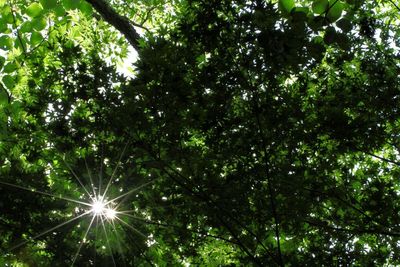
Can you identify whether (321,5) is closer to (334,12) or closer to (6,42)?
(334,12)

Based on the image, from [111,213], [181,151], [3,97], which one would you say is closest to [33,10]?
[3,97]

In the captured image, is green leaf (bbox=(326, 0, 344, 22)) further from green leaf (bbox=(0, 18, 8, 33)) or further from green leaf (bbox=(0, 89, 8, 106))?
green leaf (bbox=(0, 18, 8, 33))

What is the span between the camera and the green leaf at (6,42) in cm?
342

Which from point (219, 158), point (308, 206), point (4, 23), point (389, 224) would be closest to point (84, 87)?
point (4, 23)

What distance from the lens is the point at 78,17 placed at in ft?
15.2

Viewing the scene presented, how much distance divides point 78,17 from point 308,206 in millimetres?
3702

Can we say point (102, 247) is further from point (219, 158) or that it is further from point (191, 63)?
point (191, 63)

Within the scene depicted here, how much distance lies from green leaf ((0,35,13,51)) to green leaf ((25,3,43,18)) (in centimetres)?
69

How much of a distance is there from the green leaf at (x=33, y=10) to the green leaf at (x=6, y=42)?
69 cm

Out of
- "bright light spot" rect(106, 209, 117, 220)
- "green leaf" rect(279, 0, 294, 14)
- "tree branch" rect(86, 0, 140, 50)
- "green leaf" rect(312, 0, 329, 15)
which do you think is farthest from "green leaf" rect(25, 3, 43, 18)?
"tree branch" rect(86, 0, 140, 50)

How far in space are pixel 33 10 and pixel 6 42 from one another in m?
0.74

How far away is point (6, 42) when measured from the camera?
136 inches

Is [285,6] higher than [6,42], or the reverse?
[6,42]

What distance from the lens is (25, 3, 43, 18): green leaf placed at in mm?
2922
